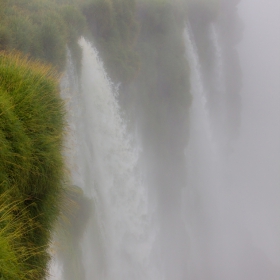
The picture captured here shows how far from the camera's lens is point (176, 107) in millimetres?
28406

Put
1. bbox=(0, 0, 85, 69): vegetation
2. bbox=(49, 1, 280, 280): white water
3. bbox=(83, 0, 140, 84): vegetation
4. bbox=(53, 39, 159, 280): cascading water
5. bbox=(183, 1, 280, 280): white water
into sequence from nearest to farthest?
1. bbox=(0, 0, 85, 69): vegetation
2. bbox=(53, 39, 159, 280): cascading water
3. bbox=(49, 1, 280, 280): white water
4. bbox=(83, 0, 140, 84): vegetation
5. bbox=(183, 1, 280, 280): white water

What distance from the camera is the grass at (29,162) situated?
385cm

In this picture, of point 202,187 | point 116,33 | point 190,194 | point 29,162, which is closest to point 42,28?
point 116,33

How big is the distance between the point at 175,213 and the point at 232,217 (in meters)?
10.5

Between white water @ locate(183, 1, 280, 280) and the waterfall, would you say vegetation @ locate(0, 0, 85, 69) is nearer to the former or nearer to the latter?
the waterfall

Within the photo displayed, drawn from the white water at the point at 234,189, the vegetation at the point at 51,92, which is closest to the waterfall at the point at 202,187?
the white water at the point at 234,189

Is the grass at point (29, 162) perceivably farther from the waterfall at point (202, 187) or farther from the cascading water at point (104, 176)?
the waterfall at point (202, 187)

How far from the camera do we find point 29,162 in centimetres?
425

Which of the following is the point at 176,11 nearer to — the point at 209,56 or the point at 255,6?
the point at 209,56

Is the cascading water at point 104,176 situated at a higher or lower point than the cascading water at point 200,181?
lower

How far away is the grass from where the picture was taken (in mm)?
3852

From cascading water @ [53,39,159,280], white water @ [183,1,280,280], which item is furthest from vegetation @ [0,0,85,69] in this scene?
white water @ [183,1,280,280]

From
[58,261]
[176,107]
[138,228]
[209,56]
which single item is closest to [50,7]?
[58,261]

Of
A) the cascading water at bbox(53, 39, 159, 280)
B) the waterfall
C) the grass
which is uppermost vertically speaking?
the waterfall
